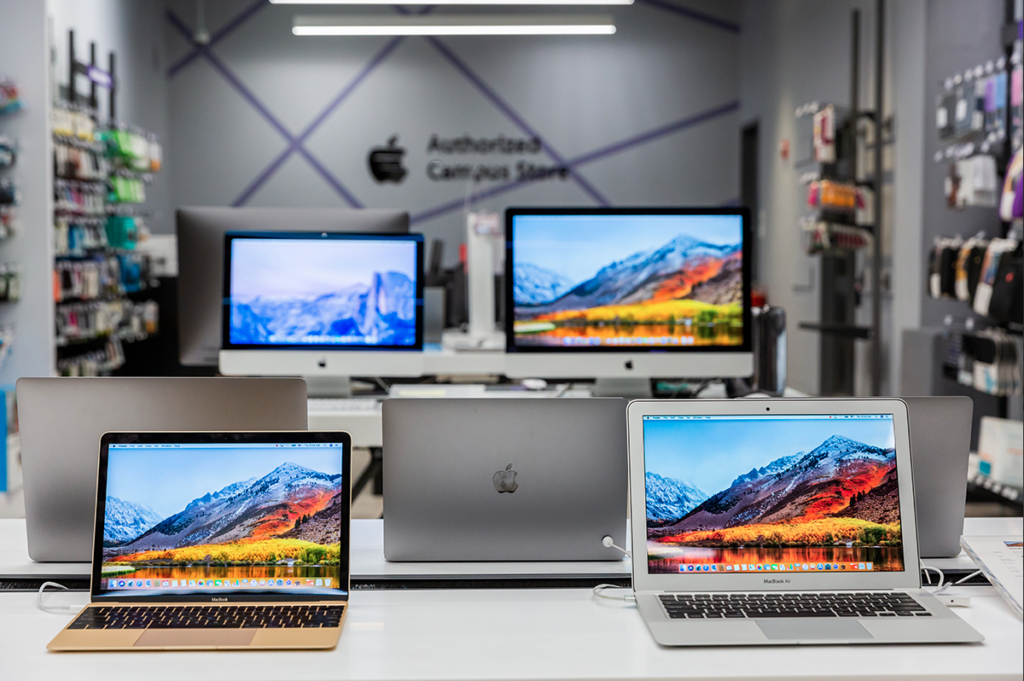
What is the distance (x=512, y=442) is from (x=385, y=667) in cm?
42

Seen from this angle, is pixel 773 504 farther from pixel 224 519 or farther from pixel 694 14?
pixel 694 14

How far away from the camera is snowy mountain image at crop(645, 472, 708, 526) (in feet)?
4.39

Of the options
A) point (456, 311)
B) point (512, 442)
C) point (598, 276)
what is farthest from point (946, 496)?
point (456, 311)

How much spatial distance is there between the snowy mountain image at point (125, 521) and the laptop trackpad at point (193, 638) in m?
0.16

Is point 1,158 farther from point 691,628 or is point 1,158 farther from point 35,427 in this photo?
point 691,628

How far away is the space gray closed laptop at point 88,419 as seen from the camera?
4.69ft

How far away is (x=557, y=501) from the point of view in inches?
56.5

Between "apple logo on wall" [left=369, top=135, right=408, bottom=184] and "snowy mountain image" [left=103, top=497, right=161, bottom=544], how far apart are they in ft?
23.7

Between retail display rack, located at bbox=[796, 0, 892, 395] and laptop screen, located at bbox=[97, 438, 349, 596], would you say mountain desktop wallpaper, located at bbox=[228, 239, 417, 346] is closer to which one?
laptop screen, located at bbox=[97, 438, 349, 596]

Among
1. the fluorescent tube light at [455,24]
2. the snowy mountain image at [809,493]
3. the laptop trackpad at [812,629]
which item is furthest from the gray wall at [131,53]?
the laptop trackpad at [812,629]

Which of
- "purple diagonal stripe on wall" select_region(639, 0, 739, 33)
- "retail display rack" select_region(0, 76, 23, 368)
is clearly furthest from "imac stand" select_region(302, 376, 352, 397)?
"purple diagonal stripe on wall" select_region(639, 0, 739, 33)

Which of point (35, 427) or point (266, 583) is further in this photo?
point (35, 427)

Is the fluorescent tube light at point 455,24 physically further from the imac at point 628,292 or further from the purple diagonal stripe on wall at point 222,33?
the imac at point 628,292

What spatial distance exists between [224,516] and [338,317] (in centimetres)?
137
